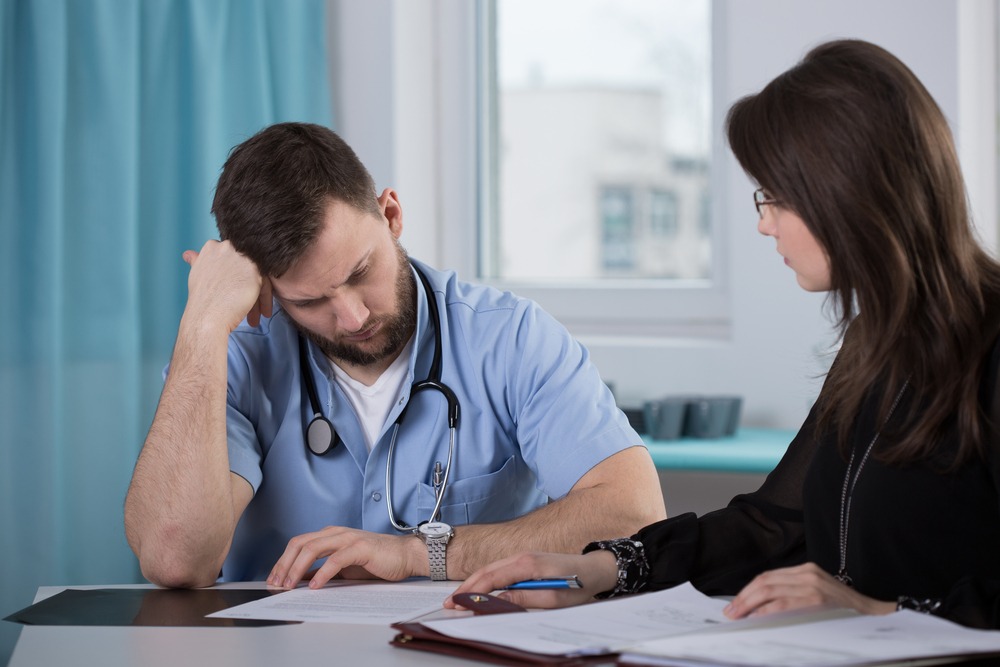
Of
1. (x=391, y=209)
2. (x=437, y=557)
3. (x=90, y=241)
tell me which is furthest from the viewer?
(x=90, y=241)

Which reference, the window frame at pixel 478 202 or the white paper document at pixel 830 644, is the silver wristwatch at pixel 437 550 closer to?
the white paper document at pixel 830 644

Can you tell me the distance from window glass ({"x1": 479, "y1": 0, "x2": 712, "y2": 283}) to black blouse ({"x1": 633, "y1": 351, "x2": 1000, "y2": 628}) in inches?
60.9

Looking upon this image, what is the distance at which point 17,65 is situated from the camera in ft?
7.36

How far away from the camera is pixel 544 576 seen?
1279 millimetres

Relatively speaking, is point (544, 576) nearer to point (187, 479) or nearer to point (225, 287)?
point (187, 479)

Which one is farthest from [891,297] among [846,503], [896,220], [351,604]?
[351,604]

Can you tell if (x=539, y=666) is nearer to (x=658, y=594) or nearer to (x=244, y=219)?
(x=658, y=594)

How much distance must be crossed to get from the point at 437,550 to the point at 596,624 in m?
0.48

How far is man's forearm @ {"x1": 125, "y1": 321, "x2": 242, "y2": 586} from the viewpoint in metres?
1.52

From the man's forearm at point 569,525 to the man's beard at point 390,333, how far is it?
36 centimetres

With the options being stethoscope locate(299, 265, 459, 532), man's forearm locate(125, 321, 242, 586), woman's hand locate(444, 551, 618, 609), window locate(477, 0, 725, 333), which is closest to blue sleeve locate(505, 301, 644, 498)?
stethoscope locate(299, 265, 459, 532)

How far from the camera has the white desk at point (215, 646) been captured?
1.06m

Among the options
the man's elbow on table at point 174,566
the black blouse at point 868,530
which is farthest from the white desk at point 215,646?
the black blouse at point 868,530

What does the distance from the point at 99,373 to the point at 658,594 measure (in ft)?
5.15
